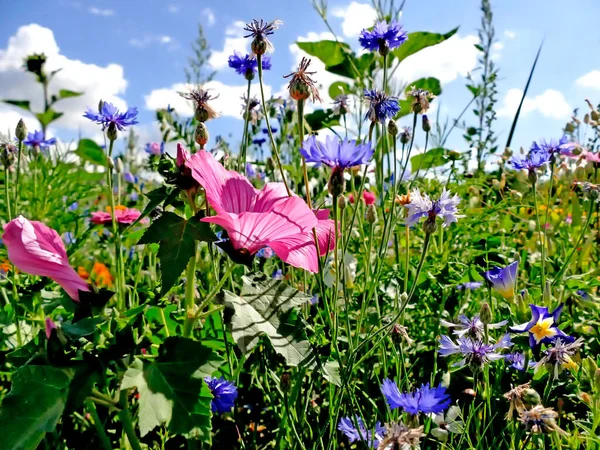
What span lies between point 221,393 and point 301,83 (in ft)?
1.65

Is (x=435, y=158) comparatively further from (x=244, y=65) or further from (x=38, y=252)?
(x=38, y=252)

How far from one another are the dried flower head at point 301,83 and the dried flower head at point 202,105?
213 mm

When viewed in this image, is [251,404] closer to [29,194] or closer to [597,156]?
[597,156]

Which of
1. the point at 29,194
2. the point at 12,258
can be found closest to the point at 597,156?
the point at 12,258

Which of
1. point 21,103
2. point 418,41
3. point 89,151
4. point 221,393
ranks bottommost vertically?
point 221,393

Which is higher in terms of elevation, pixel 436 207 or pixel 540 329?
pixel 436 207

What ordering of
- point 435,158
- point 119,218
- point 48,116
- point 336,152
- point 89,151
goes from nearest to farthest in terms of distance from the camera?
1. point 336,152
2. point 119,218
3. point 435,158
4. point 48,116
5. point 89,151

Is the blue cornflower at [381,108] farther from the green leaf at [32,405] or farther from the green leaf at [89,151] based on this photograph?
the green leaf at [89,151]

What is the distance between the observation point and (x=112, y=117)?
109 cm

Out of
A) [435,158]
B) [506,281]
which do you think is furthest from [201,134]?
[435,158]

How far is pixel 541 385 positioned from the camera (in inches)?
37.7

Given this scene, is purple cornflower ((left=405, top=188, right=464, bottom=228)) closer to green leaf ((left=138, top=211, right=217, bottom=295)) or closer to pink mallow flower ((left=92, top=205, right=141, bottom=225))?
green leaf ((left=138, top=211, right=217, bottom=295))

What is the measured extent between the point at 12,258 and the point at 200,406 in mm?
272

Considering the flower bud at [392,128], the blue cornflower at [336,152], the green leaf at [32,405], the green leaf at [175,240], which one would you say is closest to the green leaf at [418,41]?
the flower bud at [392,128]
